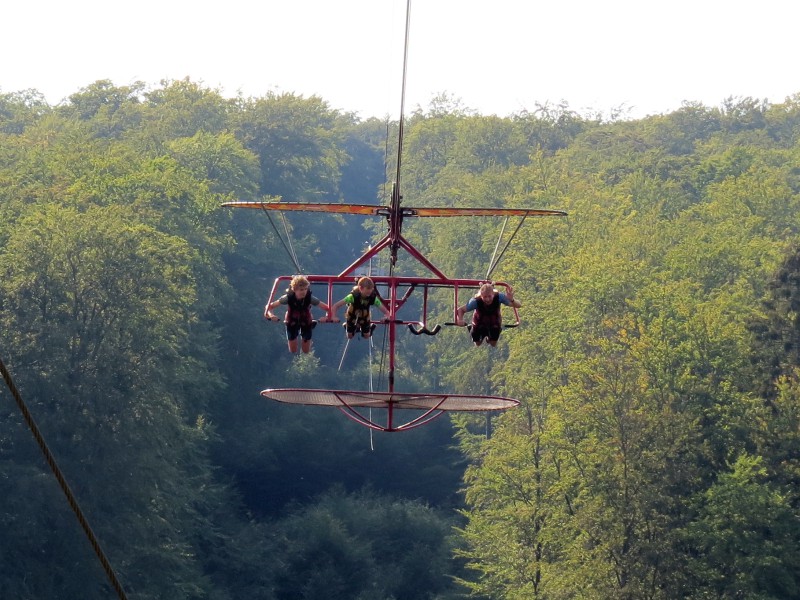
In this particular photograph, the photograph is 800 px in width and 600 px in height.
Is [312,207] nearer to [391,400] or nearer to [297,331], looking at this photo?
[297,331]

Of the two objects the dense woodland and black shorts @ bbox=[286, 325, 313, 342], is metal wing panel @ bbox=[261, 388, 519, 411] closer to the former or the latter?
black shorts @ bbox=[286, 325, 313, 342]

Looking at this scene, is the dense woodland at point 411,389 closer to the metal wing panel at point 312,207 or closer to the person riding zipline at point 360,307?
the metal wing panel at point 312,207

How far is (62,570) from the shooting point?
51812 millimetres

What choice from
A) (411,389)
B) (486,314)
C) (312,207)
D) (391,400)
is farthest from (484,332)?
(411,389)

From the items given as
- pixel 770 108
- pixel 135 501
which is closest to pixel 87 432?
pixel 135 501

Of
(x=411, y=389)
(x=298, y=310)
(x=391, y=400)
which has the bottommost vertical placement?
(x=411, y=389)

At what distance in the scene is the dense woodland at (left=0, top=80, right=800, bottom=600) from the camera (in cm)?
5206

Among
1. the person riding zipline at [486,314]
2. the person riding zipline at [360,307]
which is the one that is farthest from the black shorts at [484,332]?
the person riding zipline at [360,307]

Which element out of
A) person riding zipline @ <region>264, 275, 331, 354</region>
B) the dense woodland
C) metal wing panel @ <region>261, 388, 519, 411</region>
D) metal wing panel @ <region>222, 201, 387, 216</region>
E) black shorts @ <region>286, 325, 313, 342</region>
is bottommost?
the dense woodland

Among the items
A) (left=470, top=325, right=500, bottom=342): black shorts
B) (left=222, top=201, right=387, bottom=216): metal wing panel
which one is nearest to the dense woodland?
(left=222, top=201, right=387, bottom=216): metal wing panel

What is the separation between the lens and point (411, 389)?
276ft

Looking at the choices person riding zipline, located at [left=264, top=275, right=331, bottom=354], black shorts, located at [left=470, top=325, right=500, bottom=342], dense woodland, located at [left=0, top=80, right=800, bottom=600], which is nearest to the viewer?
person riding zipline, located at [left=264, top=275, right=331, bottom=354]

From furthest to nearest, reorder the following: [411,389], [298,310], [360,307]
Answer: [411,389] < [298,310] < [360,307]

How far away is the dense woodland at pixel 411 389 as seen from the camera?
52.1 meters
